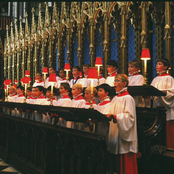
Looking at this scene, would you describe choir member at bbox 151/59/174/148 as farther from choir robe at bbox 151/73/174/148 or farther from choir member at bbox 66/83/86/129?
choir member at bbox 66/83/86/129

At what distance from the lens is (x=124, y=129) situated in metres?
3.68

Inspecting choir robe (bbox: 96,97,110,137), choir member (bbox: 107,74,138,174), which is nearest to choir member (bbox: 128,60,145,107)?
choir robe (bbox: 96,97,110,137)

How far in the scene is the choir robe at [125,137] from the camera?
3682 mm

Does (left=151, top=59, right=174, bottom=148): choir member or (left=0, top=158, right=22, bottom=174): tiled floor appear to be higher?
(left=151, top=59, right=174, bottom=148): choir member

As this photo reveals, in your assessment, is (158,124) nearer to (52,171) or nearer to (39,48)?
(52,171)

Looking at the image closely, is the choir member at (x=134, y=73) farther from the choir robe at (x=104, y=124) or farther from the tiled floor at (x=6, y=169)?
the tiled floor at (x=6, y=169)

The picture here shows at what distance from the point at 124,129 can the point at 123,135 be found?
104 mm

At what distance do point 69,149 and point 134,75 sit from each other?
2891mm

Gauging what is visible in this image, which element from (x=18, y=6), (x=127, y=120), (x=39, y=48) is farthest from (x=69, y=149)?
(x=18, y=6)

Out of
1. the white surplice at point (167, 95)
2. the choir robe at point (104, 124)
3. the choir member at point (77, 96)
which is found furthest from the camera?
the choir member at point (77, 96)

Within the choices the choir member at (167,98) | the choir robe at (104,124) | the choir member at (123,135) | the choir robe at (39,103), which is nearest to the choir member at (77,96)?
the choir robe at (104,124)

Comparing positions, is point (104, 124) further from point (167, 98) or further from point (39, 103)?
point (39, 103)

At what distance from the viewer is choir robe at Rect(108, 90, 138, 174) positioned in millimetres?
3682

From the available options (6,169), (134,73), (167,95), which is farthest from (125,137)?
(6,169)
